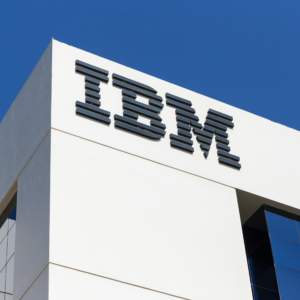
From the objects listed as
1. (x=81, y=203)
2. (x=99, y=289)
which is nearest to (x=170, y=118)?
(x=81, y=203)

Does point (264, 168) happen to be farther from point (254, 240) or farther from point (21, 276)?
point (21, 276)

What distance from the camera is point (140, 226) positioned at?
739 inches

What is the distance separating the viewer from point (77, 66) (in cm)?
2152

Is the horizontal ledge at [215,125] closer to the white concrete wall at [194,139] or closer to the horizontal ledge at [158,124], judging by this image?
Answer: the white concrete wall at [194,139]

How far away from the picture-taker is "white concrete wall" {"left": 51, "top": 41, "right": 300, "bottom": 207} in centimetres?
2033

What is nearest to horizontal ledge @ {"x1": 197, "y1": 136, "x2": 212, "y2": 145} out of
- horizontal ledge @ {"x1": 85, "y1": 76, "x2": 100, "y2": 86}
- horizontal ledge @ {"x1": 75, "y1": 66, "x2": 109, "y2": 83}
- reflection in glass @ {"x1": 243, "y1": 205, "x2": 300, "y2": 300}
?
reflection in glass @ {"x1": 243, "y1": 205, "x2": 300, "y2": 300}

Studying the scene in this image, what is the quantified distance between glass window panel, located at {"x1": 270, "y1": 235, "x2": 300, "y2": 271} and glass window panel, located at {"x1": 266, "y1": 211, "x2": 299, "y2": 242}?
28 cm

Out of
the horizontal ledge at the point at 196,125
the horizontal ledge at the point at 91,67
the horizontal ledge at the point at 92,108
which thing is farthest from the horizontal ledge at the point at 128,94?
the horizontal ledge at the point at 196,125

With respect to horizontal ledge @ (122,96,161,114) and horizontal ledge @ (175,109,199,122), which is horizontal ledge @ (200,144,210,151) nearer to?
horizontal ledge @ (175,109,199,122)

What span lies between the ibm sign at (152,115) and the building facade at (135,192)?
48mm

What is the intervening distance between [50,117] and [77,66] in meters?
2.71

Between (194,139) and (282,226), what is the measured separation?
445 centimetres

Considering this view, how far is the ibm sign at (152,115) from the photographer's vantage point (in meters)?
20.9

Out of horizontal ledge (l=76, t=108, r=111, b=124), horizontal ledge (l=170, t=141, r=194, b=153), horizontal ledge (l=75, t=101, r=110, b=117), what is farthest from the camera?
horizontal ledge (l=170, t=141, r=194, b=153)
